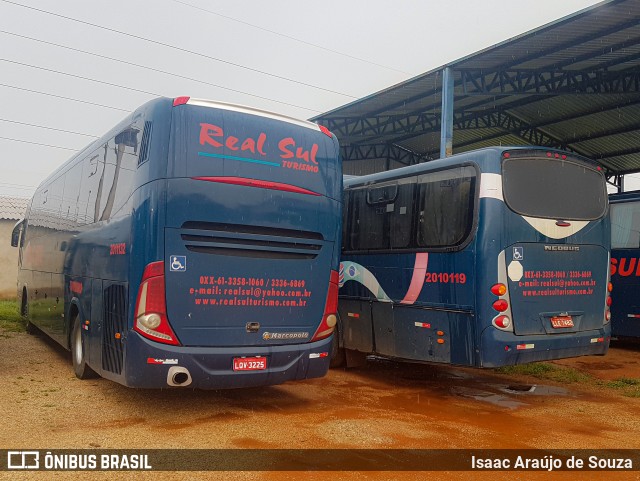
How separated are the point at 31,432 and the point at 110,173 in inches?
124

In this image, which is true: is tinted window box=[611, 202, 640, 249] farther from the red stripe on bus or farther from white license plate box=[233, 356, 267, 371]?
white license plate box=[233, 356, 267, 371]

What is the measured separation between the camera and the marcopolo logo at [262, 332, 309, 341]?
21.9ft

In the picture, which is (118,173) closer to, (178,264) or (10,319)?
(178,264)

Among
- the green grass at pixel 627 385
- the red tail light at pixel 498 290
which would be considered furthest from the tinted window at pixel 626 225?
the red tail light at pixel 498 290

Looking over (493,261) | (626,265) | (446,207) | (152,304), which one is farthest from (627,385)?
(152,304)

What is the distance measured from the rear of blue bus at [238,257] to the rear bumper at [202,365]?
10 mm

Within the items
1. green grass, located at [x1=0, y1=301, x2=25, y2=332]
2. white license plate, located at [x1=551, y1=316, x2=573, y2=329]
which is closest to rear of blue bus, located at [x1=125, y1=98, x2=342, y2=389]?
white license plate, located at [x1=551, y1=316, x2=573, y2=329]

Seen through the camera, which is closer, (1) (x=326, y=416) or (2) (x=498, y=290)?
(1) (x=326, y=416)

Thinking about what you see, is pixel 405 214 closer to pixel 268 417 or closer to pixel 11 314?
pixel 268 417

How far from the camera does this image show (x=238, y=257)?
6523 mm

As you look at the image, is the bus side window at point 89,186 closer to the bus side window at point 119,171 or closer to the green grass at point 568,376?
the bus side window at point 119,171

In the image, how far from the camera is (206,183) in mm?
6320

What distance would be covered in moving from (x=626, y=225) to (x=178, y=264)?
1094 cm

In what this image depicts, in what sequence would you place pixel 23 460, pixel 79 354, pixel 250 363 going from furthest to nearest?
pixel 79 354 < pixel 250 363 < pixel 23 460
